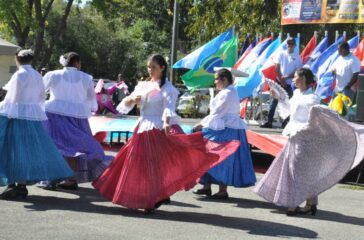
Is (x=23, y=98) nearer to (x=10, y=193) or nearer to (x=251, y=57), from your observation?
(x=10, y=193)

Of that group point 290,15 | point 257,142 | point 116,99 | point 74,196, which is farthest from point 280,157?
point 116,99

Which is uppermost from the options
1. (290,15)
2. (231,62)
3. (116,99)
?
(290,15)

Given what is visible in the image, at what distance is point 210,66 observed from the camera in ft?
54.6

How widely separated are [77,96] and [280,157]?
106 inches

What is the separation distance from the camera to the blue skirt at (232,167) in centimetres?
914

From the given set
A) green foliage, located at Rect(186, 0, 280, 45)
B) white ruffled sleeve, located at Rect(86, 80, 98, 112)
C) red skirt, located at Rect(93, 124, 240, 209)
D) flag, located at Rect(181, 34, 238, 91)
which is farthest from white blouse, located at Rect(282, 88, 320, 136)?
green foliage, located at Rect(186, 0, 280, 45)

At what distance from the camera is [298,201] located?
8102mm

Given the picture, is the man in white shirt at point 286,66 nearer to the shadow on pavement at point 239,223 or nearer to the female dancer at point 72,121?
the female dancer at point 72,121

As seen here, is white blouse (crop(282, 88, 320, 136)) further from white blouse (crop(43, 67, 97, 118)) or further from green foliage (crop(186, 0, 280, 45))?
green foliage (crop(186, 0, 280, 45))

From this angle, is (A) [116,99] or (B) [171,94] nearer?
(B) [171,94]

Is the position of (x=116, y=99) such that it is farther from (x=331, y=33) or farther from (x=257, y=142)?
(x=257, y=142)

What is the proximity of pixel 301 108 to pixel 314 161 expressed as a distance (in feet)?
2.00

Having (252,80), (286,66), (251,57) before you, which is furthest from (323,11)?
(286,66)

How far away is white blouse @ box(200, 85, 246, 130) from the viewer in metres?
9.12
